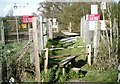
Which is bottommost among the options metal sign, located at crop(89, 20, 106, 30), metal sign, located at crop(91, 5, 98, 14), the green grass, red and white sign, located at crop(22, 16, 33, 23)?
the green grass

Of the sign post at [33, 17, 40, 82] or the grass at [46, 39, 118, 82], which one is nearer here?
the sign post at [33, 17, 40, 82]

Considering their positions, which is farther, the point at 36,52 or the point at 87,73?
the point at 87,73

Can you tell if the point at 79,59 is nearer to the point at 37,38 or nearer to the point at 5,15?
the point at 37,38

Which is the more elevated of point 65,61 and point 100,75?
point 65,61

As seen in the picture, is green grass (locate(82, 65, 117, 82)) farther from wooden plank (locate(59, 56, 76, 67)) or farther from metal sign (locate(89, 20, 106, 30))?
metal sign (locate(89, 20, 106, 30))

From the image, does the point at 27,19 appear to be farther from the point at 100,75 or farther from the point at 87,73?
the point at 100,75

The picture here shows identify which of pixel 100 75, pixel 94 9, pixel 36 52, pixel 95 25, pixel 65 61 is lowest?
pixel 100 75

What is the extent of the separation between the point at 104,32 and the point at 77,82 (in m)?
0.65

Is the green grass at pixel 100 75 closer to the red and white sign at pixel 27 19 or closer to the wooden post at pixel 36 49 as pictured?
the wooden post at pixel 36 49

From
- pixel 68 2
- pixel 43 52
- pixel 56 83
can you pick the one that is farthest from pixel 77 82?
pixel 68 2

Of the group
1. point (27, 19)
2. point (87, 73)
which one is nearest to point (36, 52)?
point (27, 19)

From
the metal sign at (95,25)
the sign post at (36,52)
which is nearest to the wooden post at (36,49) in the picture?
the sign post at (36,52)

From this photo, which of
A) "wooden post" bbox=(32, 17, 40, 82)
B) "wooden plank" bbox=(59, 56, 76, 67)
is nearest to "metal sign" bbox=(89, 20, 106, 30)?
"wooden plank" bbox=(59, 56, 76, 67)

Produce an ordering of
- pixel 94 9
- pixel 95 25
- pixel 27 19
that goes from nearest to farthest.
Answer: pixel 27 19 → pixel 94 9 → pixel 95 25
